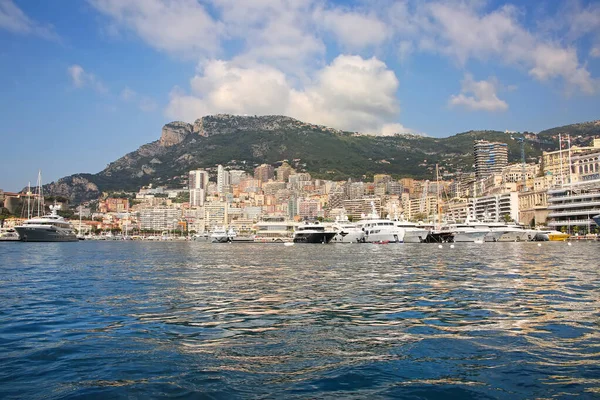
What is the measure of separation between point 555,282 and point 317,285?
10.2 metres

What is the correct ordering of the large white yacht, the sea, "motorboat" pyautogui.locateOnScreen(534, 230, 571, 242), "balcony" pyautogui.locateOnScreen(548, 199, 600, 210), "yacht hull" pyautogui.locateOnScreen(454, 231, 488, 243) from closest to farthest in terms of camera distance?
the sea < "yacht hull" pyautogui.locateOnScreen(454, 231, 488, 243) < "motorboat" pyautogui.locateOnScreen(534, 230, 571, 242) < "balcony" pyautogui.locateOnScreen(548, 199, 600, 210) < the large white yacht

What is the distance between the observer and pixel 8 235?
141250 millimetres

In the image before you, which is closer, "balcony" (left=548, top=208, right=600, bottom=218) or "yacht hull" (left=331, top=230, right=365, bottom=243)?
"balcony" (left=548, top=208, right=600, bottom=218)

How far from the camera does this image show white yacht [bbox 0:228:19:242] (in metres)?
131

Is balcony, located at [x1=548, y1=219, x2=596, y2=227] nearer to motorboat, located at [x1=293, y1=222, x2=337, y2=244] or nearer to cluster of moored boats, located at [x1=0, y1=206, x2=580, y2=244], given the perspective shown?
cluster of moored boats, located at [x1=0, y1=206, x2=580, y2=244]

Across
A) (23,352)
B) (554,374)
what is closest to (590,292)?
(554,374)

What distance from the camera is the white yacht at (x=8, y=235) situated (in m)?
131

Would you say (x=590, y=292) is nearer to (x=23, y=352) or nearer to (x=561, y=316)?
(x=561, y=316)

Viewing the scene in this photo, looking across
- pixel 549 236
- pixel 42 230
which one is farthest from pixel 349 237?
pixel 42 230

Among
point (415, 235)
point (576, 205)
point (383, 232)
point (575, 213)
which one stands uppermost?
point (576, 205)

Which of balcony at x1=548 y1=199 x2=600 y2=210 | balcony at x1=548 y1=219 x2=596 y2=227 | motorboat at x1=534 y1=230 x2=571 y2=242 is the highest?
balcony at x1=548 y1=199 x2=600 y2=210

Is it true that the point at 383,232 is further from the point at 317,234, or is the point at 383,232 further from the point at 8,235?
the point at 8,235

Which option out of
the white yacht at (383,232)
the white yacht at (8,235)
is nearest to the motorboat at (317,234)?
the white yacht at (383,232)

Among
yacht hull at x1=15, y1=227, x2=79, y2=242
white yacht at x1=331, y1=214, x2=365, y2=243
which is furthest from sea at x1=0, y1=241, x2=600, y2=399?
yacht hull at x1=15, y1=227, x2=79, y2=242
